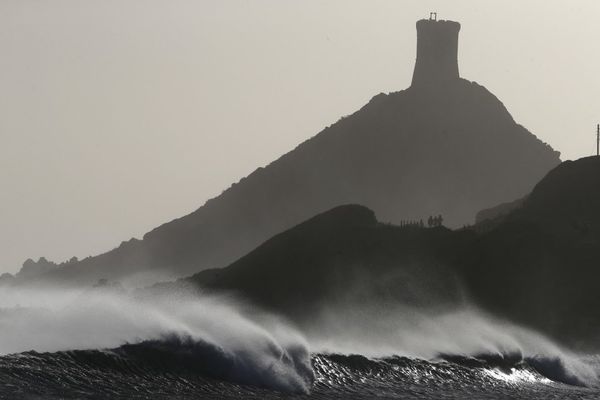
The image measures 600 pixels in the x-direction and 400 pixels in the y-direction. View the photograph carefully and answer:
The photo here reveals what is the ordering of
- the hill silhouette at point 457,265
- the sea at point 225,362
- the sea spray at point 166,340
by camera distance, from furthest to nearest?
the hill silhouette at point 457,265
the sea spray at point 166,340
the sea at point 225,362

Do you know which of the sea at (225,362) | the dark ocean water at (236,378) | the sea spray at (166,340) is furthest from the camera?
the sea spray at (166,340)

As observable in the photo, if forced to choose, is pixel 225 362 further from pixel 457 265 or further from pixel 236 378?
pixel 457 265

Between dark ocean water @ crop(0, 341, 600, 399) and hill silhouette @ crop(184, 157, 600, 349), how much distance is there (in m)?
40.7

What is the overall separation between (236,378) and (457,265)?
250ft

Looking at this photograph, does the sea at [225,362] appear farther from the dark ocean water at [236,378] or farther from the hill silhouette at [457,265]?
the hill silhouette at [457,265]

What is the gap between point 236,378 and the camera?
6625 cm

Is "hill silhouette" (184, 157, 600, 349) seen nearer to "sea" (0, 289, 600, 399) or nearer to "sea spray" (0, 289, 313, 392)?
"sea" (0, 289, 600, 399)

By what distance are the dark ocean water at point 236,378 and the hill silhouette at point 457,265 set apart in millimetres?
40745

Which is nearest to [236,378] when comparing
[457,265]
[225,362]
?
[225,362]

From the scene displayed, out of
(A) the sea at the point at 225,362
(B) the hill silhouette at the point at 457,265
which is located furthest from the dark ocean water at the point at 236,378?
(B) the hill silhouette at the point at 457,265

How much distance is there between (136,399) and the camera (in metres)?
58.7

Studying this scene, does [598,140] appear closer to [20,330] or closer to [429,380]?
[429,380]

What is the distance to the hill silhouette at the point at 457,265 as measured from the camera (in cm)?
12862

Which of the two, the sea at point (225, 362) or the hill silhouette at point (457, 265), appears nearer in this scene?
the sea at point (225, 362)
